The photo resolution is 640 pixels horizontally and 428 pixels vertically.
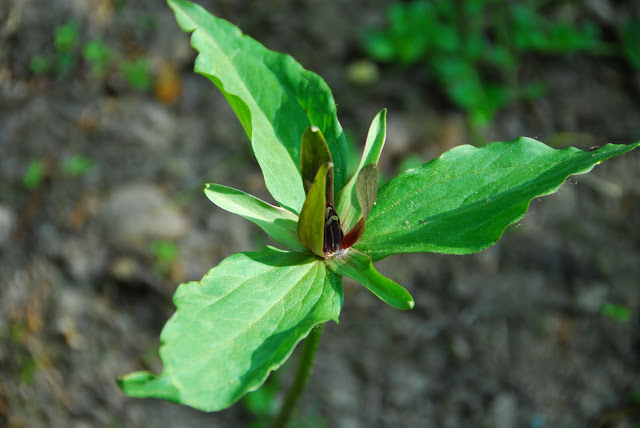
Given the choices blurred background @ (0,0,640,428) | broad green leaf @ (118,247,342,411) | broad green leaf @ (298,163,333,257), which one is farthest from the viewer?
blurred background @ (0,0,640,428)

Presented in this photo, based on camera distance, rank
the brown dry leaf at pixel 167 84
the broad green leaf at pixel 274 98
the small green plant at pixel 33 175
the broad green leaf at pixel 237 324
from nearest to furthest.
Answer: the broad green leaf at pixel 237 324
the broad green leaf at pixel 274 98
the small green plant at pixel 33 175
the brown dry leaf at pixel 167 84

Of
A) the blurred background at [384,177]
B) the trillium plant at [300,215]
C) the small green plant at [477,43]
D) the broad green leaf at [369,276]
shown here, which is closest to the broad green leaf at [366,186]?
the trillium plant at [300,215]

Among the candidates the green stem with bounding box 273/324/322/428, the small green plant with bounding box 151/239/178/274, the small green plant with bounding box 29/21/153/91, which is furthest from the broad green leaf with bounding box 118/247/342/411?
the small green plant with bounding box 29/21/153/91

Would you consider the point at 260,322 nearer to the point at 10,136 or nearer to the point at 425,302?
the point at 425,302

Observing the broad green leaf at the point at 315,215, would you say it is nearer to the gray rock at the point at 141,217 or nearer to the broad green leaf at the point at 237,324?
the broad green leaf at the point at 237,324

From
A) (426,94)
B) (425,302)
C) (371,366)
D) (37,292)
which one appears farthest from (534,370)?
(37,292)

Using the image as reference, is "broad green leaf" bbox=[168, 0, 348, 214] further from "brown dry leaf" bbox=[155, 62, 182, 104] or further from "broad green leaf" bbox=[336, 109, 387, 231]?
"brown dry leaf" bbox=[155, 62, 182, 104]

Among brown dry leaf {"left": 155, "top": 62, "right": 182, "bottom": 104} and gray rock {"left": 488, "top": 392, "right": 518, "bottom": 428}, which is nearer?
gray rock {"left": 488, "top": 392, "right": 518, "bottom": 428}
